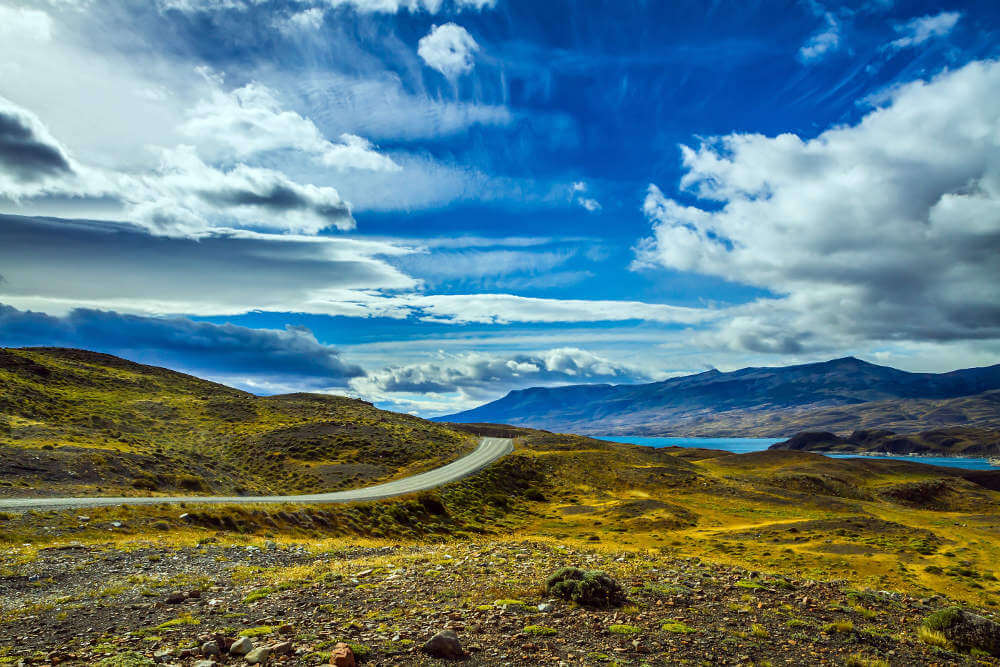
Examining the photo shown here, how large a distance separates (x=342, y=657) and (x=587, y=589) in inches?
315

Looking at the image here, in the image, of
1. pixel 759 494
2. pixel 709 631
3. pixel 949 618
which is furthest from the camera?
pixel 759 494

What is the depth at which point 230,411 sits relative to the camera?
101 m

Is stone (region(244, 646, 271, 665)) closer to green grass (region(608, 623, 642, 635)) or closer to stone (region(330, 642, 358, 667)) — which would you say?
stone (region(330, 642, 358, 667))

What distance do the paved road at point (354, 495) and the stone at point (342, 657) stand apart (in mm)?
27293

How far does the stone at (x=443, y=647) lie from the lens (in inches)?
442

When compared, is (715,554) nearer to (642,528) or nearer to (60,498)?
(642,528)

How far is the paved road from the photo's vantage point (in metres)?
29.3

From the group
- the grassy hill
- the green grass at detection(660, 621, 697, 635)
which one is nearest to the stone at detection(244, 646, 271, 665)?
the grassy hill

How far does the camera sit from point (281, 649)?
35.3ft

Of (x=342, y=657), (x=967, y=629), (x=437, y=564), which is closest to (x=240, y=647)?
(x=342, y=657)

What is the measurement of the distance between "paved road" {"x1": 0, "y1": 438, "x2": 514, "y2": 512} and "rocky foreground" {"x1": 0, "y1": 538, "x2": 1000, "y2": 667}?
11.0 metres

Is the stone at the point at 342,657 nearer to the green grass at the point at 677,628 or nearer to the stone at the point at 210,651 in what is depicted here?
the stone at the point at 210,651

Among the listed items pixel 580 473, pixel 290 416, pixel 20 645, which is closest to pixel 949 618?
pixel 20 645

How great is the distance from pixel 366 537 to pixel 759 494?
70.9 metres
